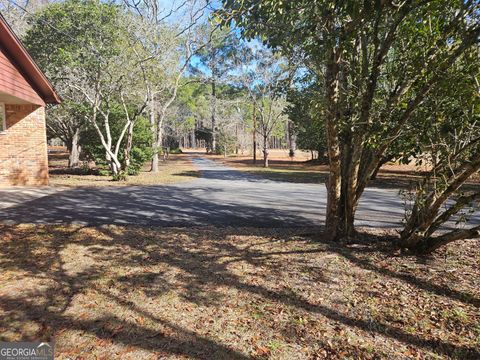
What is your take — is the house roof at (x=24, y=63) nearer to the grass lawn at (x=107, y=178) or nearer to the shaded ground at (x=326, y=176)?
the grass lawn at (x=107, y=178)

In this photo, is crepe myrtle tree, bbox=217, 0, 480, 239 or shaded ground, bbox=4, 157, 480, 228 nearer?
crepe myrtle tree, bbox=217, 0, 480, 239

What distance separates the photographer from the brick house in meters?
10.8

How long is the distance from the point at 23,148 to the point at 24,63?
3.13 metres

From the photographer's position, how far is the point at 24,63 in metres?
10.6

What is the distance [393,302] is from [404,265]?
117 cm

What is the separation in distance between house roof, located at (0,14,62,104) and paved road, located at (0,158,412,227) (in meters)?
3.86

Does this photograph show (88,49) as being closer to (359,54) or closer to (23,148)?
(23,148)

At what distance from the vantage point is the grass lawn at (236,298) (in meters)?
2.87

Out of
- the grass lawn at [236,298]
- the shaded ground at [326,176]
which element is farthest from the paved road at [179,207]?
the grass lawn at [236,298]

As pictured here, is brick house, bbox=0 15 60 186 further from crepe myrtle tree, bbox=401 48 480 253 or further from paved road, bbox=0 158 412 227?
crepe myrtle tree, bbox=401 48 480 253

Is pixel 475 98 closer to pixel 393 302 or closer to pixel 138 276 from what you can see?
pixel 393 302

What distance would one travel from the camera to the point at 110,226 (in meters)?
6.47

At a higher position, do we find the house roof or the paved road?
the house roof

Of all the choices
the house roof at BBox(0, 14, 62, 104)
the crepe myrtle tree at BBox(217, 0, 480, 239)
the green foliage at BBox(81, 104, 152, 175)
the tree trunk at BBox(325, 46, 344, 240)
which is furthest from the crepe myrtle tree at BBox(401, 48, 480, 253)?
the green foliage at BBox(81, 104, 152, 175)
